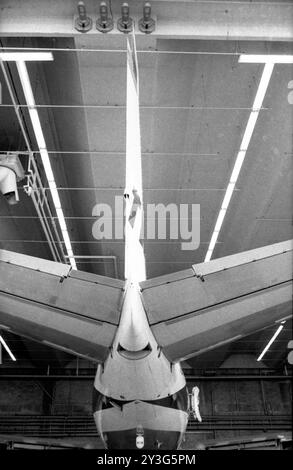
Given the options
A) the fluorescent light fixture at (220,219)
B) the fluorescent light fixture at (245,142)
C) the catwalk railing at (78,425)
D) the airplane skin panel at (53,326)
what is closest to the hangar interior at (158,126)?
the fluorescent light fixture at (220,219)

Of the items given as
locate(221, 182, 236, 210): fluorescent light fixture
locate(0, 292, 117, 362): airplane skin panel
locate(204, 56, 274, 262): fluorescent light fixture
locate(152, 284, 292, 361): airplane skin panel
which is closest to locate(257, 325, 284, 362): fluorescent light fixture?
locate(204, 56, 274, 262): fluorescent light fixture

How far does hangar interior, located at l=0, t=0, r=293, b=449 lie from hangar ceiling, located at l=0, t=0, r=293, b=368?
34 millimetres

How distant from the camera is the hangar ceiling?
34.6ft

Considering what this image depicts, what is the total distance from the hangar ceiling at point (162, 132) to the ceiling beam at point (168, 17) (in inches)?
17.8

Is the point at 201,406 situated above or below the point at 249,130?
below

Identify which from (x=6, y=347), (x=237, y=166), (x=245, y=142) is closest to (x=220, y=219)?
(x=237, y=166)

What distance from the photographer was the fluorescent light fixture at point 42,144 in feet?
32.5

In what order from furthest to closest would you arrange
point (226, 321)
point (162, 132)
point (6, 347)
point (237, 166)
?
point (6, 347) → point (237, 166) → point (162, 132) → point (226, 321)

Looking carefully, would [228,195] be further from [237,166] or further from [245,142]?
[245,142]

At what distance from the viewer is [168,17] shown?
879 centimetres

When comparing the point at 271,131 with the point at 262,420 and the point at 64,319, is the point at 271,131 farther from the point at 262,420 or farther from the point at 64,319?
the point at 262,420

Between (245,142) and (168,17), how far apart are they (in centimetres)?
450

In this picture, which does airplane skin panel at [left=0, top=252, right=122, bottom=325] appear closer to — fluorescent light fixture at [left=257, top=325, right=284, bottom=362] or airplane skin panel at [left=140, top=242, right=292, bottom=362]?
airplane skin panel at [left=140, top=242, right=292, bottom=362]
